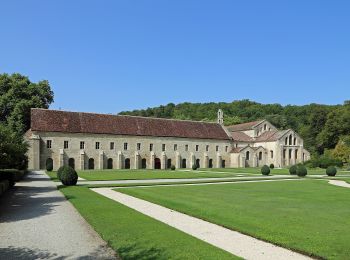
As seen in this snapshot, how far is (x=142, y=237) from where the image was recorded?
Result: 9.17 m

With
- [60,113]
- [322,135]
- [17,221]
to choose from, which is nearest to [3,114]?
[60,113]

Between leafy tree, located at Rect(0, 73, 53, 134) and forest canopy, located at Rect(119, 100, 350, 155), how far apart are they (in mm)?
54271

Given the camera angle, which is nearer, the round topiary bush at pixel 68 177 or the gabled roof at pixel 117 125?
the round topiary bush at pixel 68 177

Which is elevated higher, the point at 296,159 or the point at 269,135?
the point at 269,135

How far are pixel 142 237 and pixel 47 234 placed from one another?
104 inches

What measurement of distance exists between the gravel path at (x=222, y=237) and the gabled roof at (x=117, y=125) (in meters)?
41.5

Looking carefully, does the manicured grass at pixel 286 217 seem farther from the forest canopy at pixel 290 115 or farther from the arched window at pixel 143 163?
the forest canopy at pixel 290 115

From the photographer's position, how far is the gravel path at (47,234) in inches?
311

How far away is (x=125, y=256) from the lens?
7531 millimetres

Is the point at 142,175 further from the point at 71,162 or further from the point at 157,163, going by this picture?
the point at 157,163

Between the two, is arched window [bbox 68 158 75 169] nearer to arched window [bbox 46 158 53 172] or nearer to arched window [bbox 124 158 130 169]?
arched window [bbox 46 158 53 172]

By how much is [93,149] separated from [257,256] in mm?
48863

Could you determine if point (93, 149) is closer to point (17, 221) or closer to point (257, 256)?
point (17, 221)

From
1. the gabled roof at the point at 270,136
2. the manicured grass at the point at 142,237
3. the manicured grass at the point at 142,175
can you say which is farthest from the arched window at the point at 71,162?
the manicured grass at the point at 142,237
